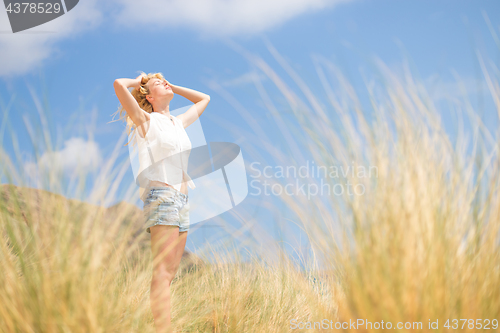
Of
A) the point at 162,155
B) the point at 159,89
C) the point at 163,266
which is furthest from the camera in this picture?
the point at 159,89

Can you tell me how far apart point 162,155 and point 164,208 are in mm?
423

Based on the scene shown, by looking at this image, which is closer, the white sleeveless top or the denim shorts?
the denim shorts

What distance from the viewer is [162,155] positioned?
7.88 ft

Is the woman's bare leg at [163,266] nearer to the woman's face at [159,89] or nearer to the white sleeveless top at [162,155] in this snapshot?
the white sleeveless top at [162,155]

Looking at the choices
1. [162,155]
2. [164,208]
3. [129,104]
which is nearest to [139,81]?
[129,104]

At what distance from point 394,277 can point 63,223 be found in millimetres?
1195

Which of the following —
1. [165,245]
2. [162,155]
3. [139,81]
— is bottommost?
[165,245]

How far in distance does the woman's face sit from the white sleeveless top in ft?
0.80

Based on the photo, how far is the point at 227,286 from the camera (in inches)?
121

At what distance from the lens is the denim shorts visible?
2.14 metres

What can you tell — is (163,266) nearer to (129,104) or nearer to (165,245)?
(165,245)

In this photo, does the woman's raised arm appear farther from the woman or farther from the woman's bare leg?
the woman's bare leg

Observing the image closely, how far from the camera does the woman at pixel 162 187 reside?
2090mm

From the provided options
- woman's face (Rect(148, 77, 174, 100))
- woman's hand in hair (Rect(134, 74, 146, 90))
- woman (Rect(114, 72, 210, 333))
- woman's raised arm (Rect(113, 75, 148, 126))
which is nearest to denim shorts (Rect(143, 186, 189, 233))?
woman (Rect(114, 72, 210, 333))
